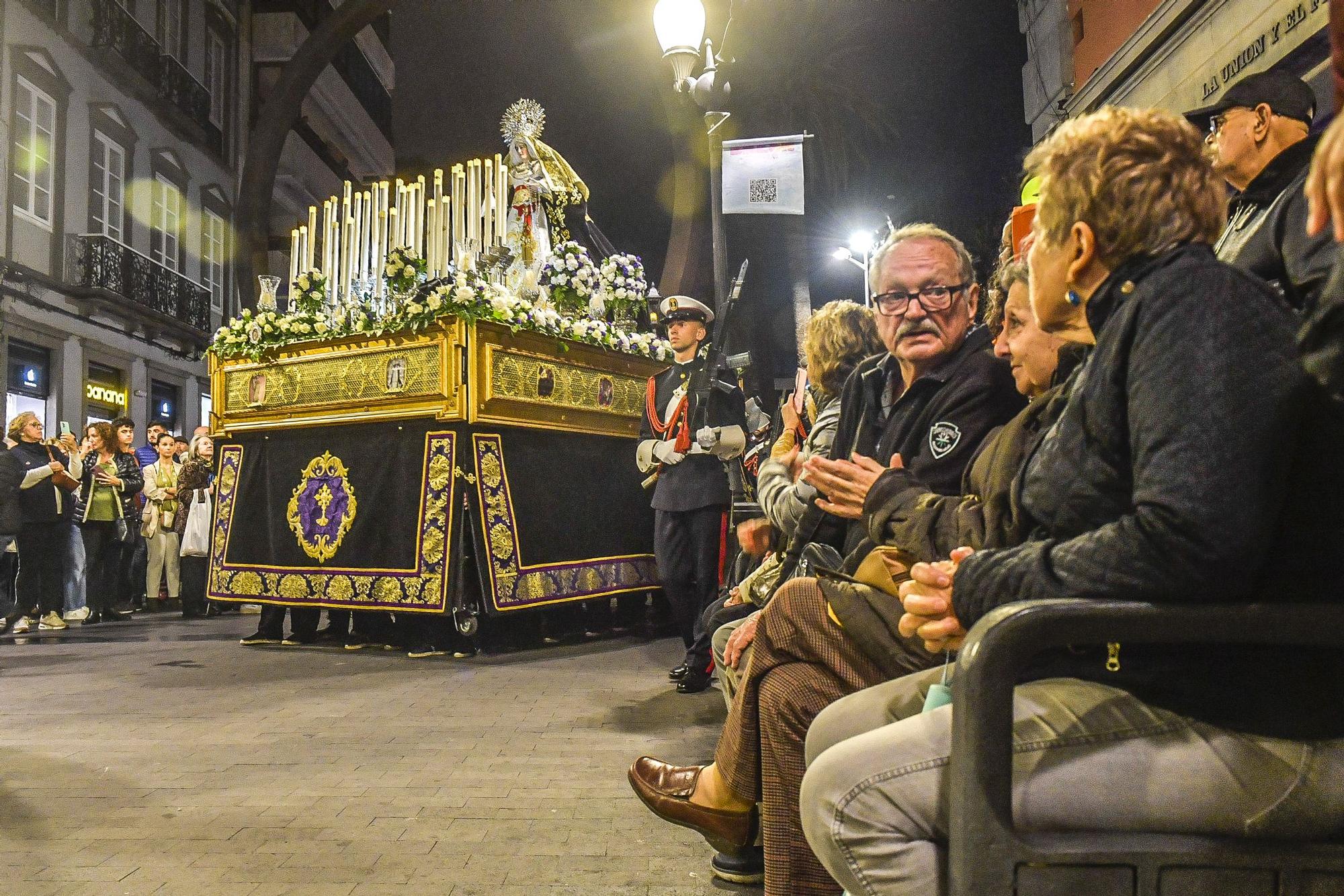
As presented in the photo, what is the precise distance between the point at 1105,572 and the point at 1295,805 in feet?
1.17

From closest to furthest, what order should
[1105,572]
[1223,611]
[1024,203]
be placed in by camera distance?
[1223,611] < [1105,572] < [1024,203]

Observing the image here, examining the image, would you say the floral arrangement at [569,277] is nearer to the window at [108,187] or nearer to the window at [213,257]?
the window at [108,187]

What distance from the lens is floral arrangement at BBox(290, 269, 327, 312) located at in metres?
6.80

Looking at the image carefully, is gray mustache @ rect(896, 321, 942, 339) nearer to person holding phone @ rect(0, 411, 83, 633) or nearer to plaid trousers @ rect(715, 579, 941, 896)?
plaid trousers @ rect(715, 579, 941, 896)

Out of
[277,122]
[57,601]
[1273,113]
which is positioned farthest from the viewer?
[277,122]

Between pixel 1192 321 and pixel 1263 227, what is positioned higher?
pixel 1263 227

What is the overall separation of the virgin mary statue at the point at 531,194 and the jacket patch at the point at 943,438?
16.4 ft

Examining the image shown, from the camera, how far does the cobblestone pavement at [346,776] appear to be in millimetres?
2561

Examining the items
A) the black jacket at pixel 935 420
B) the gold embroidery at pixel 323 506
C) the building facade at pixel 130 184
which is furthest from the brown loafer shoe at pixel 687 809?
the building facade at pixel 130 184

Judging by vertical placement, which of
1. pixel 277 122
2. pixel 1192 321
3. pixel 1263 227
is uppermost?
pixel 277 122

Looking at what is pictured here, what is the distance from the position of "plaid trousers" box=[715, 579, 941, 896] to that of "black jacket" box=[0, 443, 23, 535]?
782 centimetres

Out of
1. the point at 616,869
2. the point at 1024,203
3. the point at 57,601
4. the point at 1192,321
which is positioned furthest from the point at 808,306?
the point at 57,601

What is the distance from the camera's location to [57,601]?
8414 mm

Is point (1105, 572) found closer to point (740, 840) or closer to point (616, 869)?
point (740, 840)
